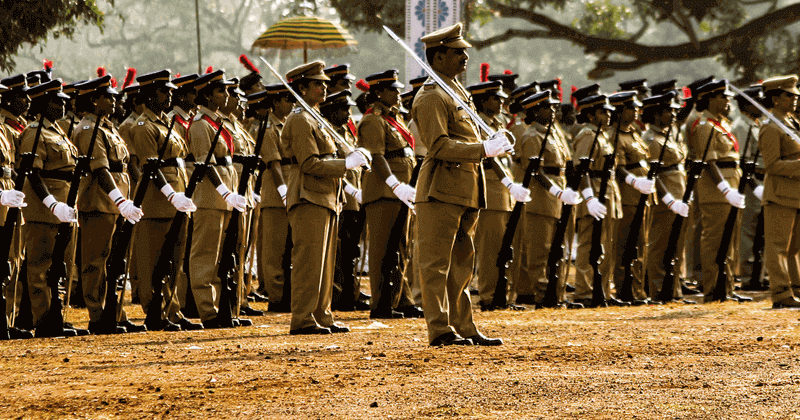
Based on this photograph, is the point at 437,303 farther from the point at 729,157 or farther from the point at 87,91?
the point at 729,157

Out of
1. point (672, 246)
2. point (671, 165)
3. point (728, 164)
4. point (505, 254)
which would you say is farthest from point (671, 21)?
point (505, 254)

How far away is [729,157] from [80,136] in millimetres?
6035

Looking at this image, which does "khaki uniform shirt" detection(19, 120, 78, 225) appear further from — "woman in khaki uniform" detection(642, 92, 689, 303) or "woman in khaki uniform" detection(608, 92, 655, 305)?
"woman in khaki uniform" detection(642, 92, 689, 303)

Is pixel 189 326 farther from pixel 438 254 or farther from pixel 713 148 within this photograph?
pixel 713 148

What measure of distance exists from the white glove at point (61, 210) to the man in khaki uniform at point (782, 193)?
5.80 metres

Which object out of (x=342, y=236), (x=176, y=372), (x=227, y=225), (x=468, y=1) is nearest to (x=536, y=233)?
(x=342, y=236)

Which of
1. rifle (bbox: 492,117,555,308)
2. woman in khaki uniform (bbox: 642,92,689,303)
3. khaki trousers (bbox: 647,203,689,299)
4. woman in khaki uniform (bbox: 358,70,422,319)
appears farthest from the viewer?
khaki trousers (bbox: 647,203,689,299)

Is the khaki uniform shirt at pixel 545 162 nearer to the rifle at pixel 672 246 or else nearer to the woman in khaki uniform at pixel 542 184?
the woman in khaki uniform at pixel 542 184

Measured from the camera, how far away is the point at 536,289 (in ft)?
37.7

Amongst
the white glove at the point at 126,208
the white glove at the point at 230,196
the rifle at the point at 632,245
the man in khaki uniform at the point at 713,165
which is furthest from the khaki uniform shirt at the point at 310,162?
the man in khaki uniform at the point at 713,165

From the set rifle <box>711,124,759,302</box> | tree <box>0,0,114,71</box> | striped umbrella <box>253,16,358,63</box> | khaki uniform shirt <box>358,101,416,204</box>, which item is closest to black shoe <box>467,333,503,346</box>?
khaki uniform shirt <box>358,101,416,204</box>

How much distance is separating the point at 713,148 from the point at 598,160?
1076mm

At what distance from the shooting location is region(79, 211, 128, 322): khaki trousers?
29.1ft

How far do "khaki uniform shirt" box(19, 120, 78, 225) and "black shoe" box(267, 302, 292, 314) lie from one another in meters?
2.58
